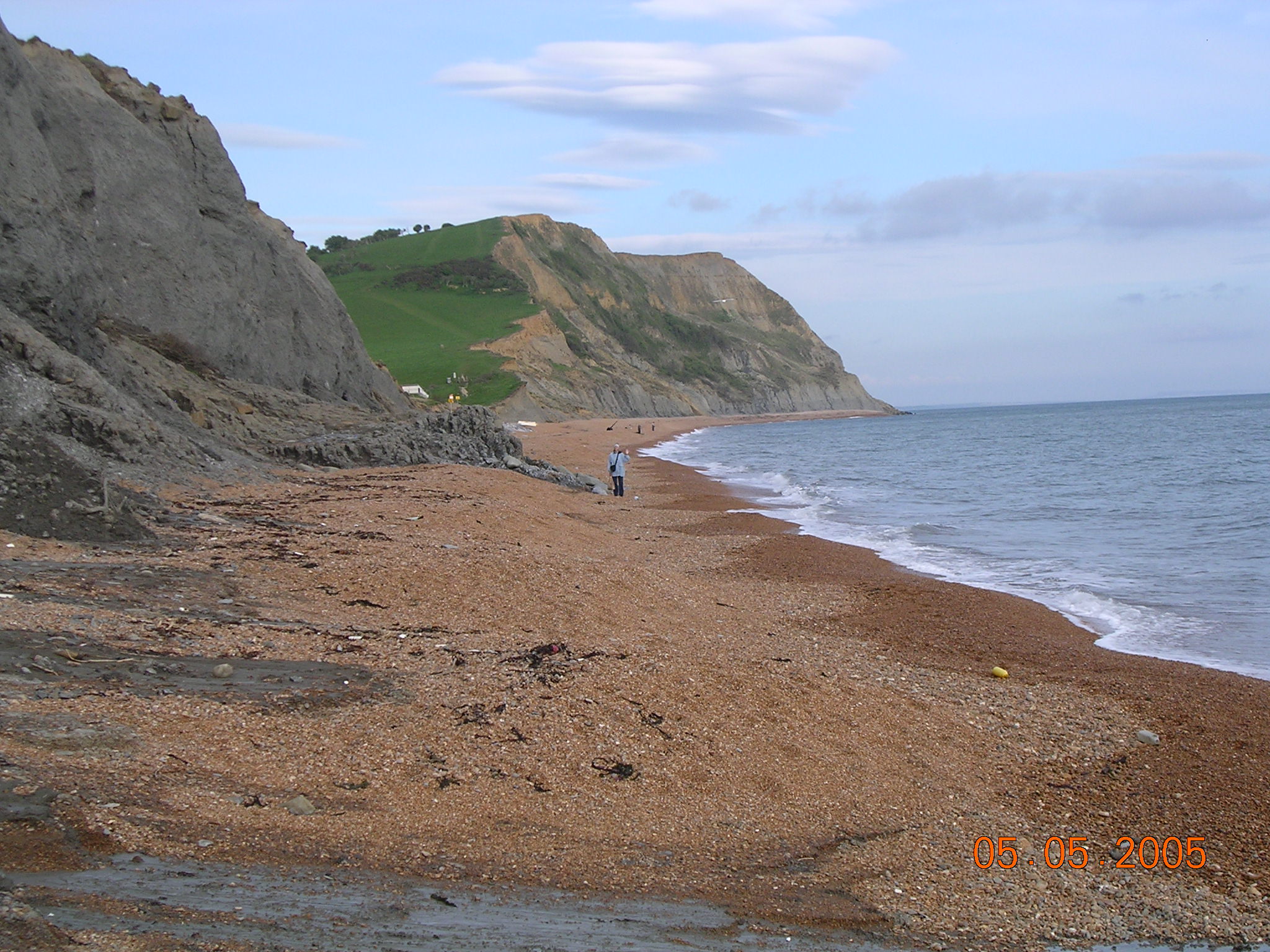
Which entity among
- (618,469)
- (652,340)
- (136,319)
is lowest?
(618,469)

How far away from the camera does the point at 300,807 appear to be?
4.89 m

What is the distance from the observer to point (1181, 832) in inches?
223

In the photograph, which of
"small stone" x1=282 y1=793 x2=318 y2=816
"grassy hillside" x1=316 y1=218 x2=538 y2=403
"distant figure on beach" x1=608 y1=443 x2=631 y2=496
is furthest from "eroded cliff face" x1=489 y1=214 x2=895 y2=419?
"small stone" x1=282 y1=793 x2=318 y2=816

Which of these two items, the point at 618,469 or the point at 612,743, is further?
the point at 618,469

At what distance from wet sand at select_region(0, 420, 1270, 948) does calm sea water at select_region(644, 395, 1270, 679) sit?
196cm

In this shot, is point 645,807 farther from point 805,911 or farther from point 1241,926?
point 1241,926

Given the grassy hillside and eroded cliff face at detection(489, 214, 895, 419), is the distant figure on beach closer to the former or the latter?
the grassy hillside

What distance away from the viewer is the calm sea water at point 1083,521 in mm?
11977

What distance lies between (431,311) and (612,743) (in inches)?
3644

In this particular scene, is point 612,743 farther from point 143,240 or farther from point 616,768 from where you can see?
point 143,240

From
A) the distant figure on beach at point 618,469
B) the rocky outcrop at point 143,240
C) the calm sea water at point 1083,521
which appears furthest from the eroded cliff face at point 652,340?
the distant figure on beach at point 618,469

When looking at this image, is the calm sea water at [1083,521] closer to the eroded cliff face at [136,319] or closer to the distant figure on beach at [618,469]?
the distant figure on beach at [618,469]
